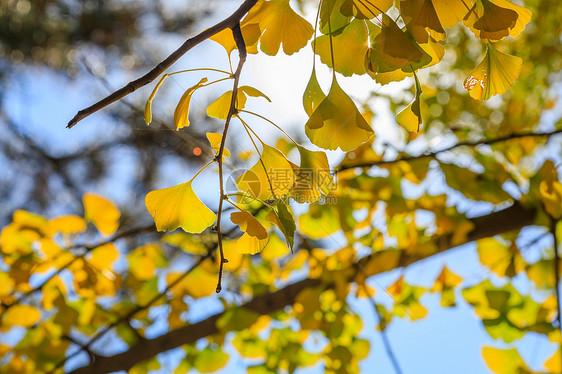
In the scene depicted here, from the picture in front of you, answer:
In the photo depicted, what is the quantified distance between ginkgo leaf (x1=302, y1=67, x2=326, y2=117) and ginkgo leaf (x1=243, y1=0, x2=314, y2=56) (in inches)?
0.7

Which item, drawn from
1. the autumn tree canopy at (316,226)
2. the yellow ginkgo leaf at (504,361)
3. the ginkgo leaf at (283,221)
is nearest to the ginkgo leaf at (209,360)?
the autumn tree canopy at (316,226)

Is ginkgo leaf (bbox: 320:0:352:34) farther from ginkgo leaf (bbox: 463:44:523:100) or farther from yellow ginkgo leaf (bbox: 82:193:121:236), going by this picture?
yellow ginkgo leaf (bbox: 82:193:121:236)

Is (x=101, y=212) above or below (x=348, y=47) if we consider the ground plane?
above

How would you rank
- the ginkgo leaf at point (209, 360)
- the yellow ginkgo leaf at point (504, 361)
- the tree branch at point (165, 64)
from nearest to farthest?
the tree branch at point (165, 64) < the yellow ginkgo leaf at point (504, 361) < the ginkgo leaf at point (209, 360)

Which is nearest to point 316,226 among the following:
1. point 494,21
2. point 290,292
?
point 290,292

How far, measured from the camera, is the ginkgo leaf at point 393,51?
164 millimetres

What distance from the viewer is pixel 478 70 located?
0.69ft

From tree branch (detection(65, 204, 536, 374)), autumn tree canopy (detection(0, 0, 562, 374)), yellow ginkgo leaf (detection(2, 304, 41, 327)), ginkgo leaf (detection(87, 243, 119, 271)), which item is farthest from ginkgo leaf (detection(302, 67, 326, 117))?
yellow ginkgo leaf (detection(2, 304, 41, 327))

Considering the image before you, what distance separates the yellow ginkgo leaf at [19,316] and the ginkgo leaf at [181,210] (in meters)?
0.40

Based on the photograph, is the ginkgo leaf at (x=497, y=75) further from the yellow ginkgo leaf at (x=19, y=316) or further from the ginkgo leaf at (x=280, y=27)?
the yellow ginkgo leaf at (x=19, y=316)

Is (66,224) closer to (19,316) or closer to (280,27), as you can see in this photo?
(19,316)

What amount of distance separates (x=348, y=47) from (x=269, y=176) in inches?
2.8

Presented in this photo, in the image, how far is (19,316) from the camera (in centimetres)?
53

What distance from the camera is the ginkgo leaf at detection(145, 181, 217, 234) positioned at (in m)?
0.23
